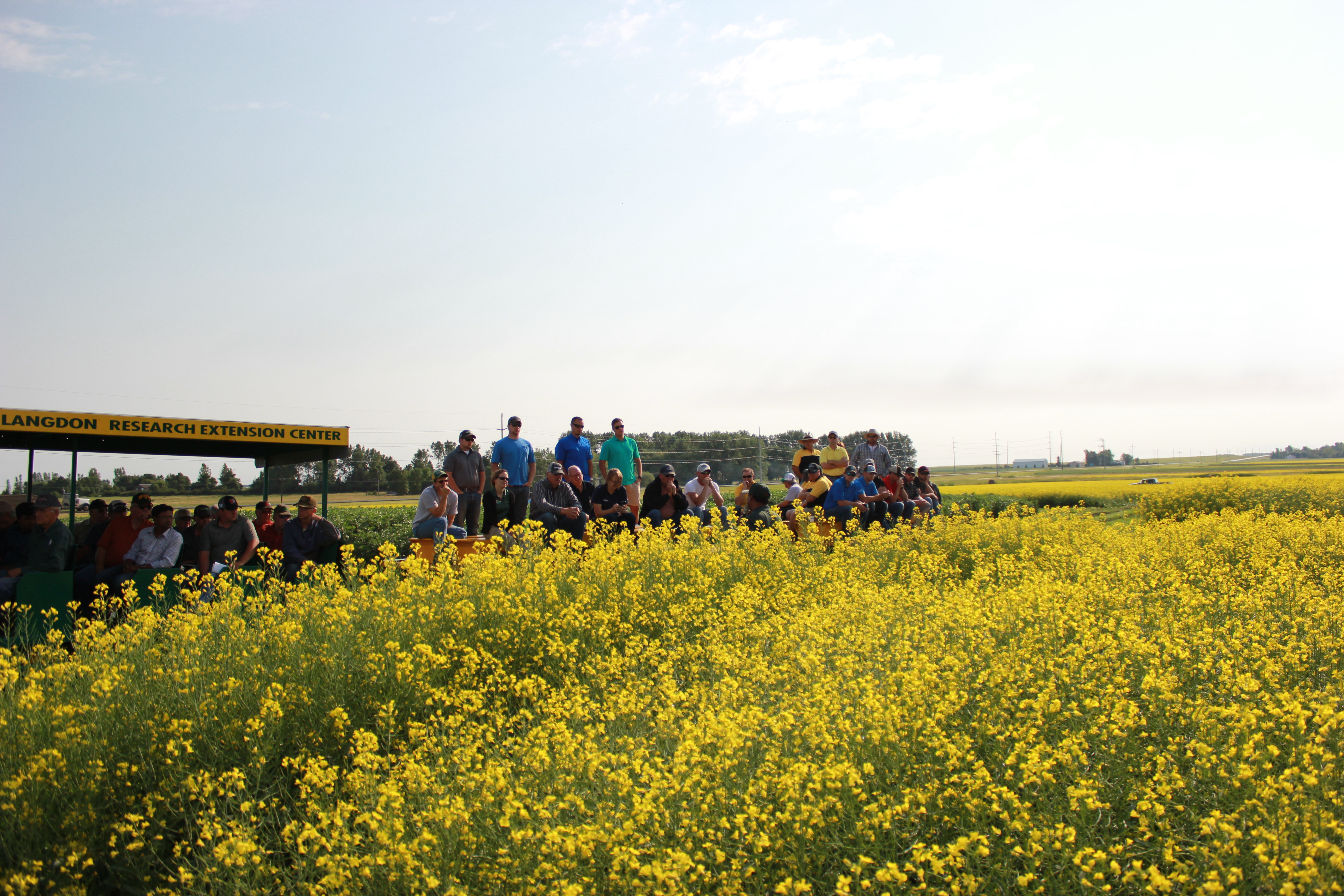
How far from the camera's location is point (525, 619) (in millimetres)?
5195

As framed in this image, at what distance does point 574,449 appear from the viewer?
10.3 m

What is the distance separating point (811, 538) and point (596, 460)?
3.78 m

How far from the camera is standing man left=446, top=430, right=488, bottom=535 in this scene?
9.13 meters

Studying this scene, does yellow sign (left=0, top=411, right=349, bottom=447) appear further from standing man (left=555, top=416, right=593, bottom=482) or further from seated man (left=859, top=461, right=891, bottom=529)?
seated man (left=859, top=461, right=891, bottom=529)

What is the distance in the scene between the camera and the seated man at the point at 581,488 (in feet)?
30.5

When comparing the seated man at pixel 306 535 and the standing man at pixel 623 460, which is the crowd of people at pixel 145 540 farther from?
the standing man at pixel 623 460

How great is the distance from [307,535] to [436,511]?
48.8 inches

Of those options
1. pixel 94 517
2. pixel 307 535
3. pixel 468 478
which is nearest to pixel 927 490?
pixel 468 478

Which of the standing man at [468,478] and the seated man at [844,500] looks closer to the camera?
the standing man at [468,478]

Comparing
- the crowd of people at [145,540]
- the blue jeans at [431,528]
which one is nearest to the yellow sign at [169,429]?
the crowd of people at [145,540]

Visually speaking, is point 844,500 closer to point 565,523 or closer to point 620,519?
point 620,519

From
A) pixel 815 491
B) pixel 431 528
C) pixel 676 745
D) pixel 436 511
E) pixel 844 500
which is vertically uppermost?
pixel 815 491

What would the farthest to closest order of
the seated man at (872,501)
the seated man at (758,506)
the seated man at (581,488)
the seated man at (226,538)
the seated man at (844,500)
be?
the seated man at (872,501)
the seated man at (844,500)
the seated man at (758,506)
the seated man at (581,488)
the seated man at (226,538)

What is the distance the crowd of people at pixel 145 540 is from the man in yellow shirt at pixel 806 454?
707 cm
